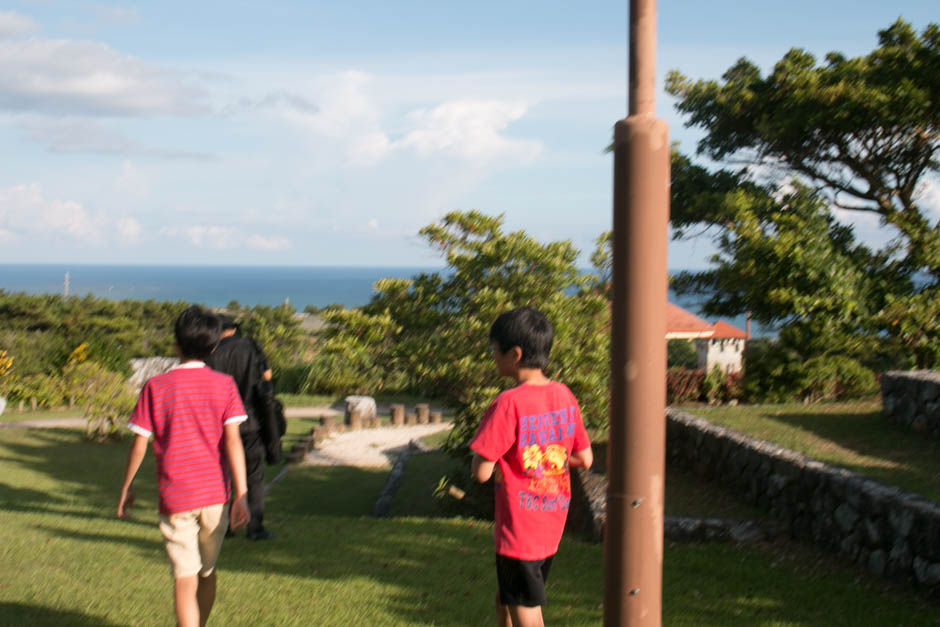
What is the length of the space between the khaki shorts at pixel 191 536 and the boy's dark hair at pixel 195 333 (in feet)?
2.32

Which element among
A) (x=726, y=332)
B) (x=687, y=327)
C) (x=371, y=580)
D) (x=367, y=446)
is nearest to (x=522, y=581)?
(x=371, y=580)

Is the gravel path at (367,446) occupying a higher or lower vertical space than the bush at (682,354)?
lower

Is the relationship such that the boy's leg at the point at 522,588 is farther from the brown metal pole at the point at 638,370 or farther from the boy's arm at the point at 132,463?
the boy's arm at the point at 132,463

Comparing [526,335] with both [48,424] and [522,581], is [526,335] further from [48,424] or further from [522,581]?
[48,424]

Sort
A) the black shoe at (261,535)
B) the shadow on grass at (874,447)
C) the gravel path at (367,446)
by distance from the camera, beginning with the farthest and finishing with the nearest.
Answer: the gravel path at (367,446) < the shadow on grass at (874,447) < the black shoe at (261,535)

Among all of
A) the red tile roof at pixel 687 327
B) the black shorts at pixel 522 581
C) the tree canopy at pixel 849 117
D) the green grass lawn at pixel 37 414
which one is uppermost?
the tree canopy at pixel 849 117

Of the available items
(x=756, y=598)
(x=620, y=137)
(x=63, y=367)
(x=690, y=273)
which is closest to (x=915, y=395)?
(x=756, y=598)

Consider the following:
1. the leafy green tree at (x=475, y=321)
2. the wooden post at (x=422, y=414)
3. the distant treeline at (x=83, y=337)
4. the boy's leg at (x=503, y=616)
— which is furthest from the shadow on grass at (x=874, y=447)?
the distant treeline at (x=83, y=337)

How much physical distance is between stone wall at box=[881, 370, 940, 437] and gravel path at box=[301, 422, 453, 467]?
872cm

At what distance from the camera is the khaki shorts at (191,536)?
3.72 meters

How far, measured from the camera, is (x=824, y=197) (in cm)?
1454

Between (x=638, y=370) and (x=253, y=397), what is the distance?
4303 mm

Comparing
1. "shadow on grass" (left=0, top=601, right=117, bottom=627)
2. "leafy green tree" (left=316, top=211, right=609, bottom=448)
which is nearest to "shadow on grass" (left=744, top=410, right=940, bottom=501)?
"leafy green tree" (left=316, top=211, right=609, bottom=448)

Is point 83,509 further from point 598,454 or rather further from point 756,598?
point 756,598
